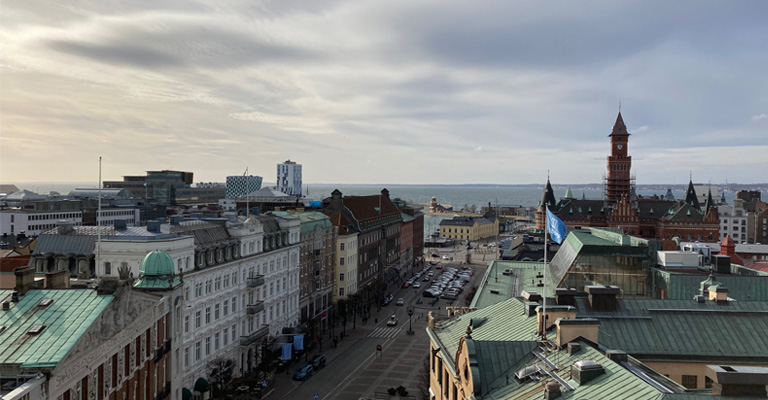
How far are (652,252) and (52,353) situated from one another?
50392mm

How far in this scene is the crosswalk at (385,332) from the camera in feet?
268

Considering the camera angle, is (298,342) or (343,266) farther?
(343,266)

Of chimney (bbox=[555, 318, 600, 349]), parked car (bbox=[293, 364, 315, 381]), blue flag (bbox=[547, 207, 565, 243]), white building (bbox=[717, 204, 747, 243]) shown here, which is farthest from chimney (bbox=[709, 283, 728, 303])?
white building (bbox=[717, 204, 747, 243])

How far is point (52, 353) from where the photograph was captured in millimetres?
24359

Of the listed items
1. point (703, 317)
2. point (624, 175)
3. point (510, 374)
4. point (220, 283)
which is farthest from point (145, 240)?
point (624, 175)

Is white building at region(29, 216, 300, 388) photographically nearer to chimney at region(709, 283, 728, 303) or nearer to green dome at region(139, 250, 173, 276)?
green dome at region(139, 250, 173, 276)

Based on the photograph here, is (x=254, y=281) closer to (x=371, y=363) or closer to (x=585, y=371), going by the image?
(x=371, y=363)

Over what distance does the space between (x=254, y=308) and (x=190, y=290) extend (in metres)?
12.5

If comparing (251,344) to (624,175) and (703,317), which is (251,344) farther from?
(624,175)

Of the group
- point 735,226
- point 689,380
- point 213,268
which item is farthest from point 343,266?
point 735,226

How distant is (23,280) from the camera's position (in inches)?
1204

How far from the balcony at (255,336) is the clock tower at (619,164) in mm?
111757

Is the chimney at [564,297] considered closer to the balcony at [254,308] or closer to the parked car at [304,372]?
the parked car at [304,372]

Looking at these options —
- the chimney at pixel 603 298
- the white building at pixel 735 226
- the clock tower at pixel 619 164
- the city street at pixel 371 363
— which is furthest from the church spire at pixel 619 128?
the chimney at pixel 603 298
